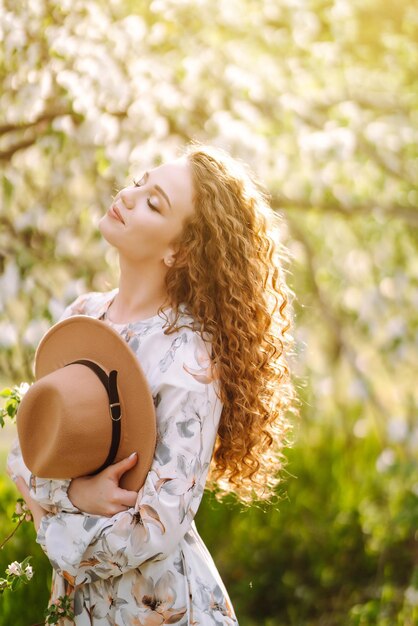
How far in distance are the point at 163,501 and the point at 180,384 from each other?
210 millimetres

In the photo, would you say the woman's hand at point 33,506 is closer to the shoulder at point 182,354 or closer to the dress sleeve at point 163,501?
the dress sleeve at point 163,501

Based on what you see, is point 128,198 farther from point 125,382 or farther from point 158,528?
point 158,528

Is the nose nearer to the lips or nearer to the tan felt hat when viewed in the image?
the lips

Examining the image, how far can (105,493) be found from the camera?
1710mm

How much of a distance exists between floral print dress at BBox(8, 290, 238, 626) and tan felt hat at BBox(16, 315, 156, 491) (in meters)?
0.05

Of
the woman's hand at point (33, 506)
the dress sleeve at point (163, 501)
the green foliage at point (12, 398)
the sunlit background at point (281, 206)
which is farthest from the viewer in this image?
the sunlit background at point (281, 206)

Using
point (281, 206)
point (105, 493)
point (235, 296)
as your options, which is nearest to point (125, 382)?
point (105, 493)

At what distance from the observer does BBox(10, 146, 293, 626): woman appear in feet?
5.59

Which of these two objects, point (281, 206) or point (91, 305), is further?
point (281, 206)

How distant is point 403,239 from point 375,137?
55 cm

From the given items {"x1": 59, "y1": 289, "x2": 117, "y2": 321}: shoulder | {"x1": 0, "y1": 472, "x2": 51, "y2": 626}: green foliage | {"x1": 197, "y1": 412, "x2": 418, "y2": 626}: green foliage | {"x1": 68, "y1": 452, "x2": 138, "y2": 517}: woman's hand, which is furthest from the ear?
{"x1": 197, "y1": 412, "x2": 418, "y2": 626}: green foliage

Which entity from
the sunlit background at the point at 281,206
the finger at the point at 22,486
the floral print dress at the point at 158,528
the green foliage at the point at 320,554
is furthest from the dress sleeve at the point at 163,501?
the green foliage at the point at 320,554

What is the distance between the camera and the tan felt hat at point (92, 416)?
1.69 m

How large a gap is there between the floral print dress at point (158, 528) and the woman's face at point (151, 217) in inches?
5.3
